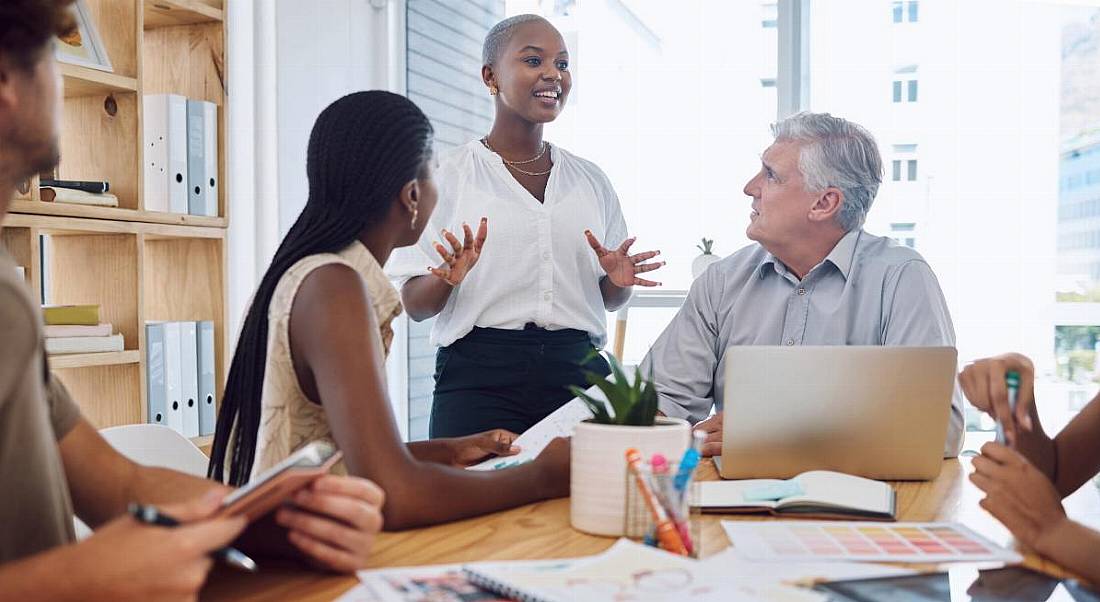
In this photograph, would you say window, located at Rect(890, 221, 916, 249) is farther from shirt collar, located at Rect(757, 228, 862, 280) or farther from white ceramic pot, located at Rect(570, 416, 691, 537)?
white ceramic pot, located at Rect(570, 416, 691, 537)

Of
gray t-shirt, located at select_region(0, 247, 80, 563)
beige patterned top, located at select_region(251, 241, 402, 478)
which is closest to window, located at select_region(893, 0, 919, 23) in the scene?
beige patterned top, located at select_region(251, 241, 402, 478)

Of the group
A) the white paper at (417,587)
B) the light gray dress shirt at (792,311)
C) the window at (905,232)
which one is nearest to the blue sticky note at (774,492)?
the white paper at (417,587)

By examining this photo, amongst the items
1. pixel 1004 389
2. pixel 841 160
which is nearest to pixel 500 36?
pixel 841 160

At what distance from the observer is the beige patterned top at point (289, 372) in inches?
52.7

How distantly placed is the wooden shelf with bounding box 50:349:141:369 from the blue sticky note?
5.99 feet

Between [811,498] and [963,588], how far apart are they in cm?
32

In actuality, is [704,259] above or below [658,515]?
above

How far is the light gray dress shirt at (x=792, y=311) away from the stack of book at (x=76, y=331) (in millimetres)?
1436

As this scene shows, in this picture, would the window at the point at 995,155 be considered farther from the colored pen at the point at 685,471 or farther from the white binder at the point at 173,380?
the colored pen at the point at 685,471

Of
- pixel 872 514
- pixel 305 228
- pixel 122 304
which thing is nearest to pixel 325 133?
pixel 305 228

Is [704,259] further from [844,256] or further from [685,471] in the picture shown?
[685,471]

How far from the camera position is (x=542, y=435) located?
178 cm

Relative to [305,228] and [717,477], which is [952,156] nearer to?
[717,477]

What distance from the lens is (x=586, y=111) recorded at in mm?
3955
